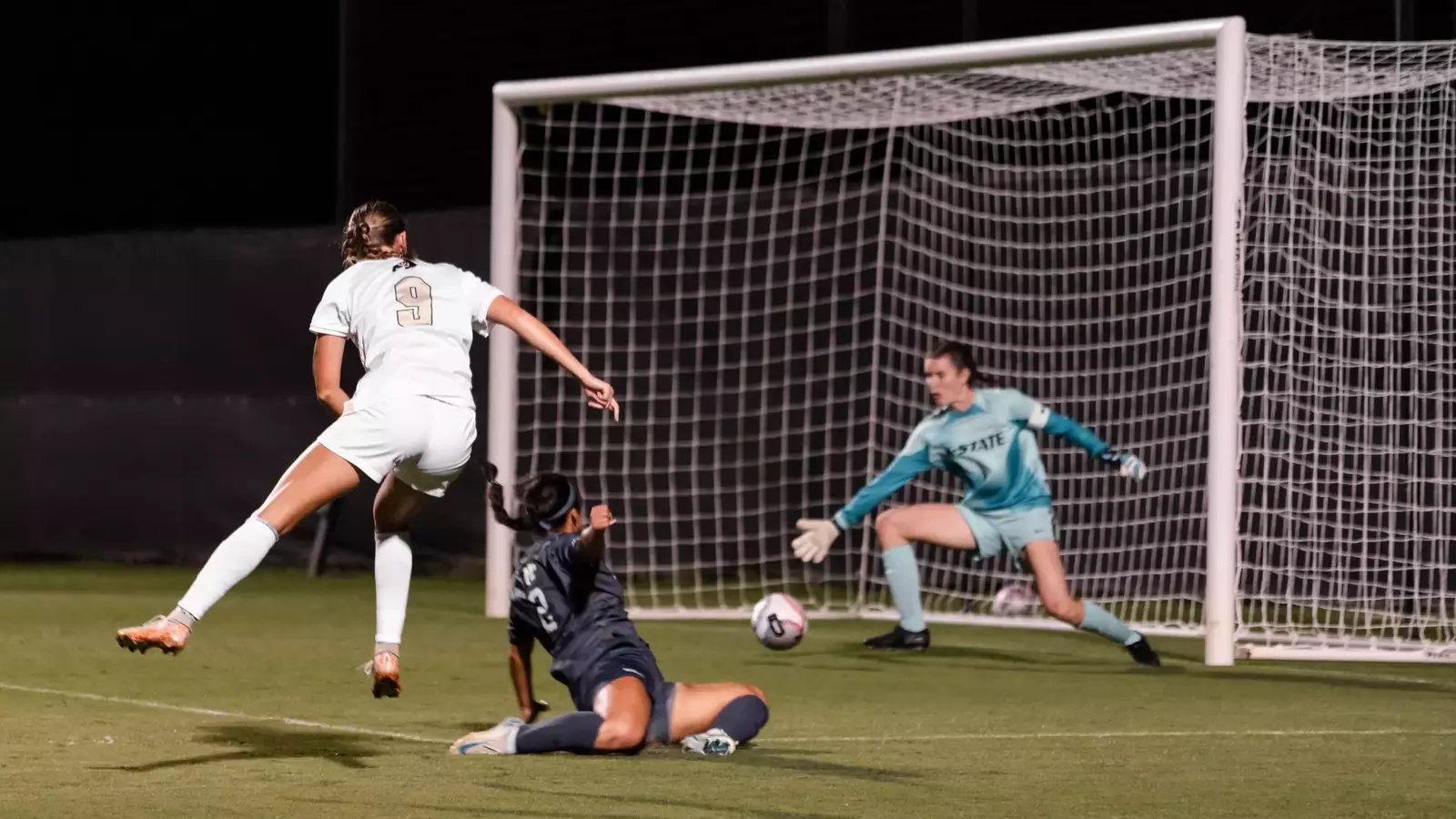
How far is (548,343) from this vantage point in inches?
238

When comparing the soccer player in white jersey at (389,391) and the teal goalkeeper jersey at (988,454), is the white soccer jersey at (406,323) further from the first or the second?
the teal goalkeeper jersey at (988,454)

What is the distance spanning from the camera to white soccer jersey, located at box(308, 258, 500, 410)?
6.05m

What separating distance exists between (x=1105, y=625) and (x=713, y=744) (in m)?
3.45

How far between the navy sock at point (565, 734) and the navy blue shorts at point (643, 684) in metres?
0.11

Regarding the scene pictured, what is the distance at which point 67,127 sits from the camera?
73.3 feet

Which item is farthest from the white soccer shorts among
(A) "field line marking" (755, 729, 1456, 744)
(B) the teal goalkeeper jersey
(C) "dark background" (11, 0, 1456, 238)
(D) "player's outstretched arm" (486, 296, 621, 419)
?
(C) "dark background" (11, 0, 1456, 238)

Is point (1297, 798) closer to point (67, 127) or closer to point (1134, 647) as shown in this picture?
point (1134, 647)

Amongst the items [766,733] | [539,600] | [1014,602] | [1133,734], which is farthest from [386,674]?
[1014,602]

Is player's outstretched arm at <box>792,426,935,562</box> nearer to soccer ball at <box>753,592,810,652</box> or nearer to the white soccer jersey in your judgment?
soccer ball at <box>753,592,810,652</box>

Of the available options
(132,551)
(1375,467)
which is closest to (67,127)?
(132,551)

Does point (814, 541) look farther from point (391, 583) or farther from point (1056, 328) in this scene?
point (1056, 328)

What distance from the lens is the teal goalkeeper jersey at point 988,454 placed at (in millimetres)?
9602

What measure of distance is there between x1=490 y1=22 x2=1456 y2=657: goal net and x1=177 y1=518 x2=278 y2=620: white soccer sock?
4812 mm

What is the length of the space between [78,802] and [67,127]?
721 inches
